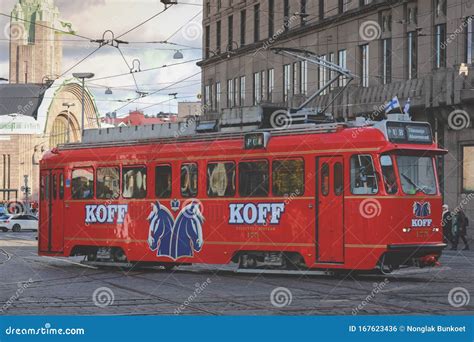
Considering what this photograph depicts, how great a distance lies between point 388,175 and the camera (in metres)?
19.1

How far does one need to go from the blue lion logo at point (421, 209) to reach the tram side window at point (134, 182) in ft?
22.2

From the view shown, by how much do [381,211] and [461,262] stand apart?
Answer: 8.10 m

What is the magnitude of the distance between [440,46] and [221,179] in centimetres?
2199

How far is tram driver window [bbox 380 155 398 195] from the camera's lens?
19.1 m

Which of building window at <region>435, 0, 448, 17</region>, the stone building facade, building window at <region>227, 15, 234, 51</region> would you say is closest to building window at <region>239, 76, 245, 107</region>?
the stone building facade

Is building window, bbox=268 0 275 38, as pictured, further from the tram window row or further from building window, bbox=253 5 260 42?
the tram window row

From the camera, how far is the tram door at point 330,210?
763 inches

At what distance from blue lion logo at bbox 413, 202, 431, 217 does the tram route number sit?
10.6 meters

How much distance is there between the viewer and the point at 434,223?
64.7 ft

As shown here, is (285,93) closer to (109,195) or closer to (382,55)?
(382,55)

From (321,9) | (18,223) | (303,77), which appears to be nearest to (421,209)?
(321,9)

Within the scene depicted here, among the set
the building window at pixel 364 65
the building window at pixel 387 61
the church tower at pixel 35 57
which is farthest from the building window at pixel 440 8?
the church tower at pixel 35 57

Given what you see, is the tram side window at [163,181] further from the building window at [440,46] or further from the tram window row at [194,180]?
the building window at [440,46]

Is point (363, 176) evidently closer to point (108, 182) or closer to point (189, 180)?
point (189, 180)
